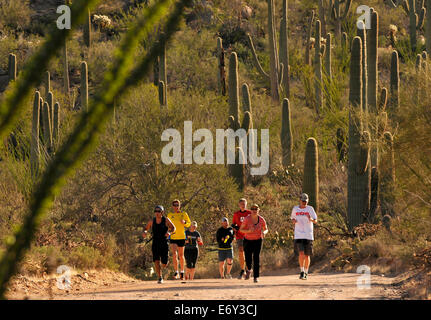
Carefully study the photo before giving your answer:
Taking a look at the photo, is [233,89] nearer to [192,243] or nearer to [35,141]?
[35,141]

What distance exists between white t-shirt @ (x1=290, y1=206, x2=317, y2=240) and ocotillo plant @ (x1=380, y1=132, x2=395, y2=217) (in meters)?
4.82

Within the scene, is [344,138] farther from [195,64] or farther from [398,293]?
[195,64]

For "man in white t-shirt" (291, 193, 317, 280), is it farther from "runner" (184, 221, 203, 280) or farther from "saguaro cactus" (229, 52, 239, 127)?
"saguaro cactus" (229, 52, 239, 127)

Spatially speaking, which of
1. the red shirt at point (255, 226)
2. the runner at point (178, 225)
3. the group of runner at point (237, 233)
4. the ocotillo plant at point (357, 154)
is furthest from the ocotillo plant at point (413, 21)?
the red shirt at point (255, 226)

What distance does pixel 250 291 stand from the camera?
10594 mm

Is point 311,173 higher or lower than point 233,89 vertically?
lower

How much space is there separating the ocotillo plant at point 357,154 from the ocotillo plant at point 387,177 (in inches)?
16.7

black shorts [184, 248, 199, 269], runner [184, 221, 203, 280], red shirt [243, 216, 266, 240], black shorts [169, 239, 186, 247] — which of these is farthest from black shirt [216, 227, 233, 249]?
red shirt [243, 216, 266, 240]

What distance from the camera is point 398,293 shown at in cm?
1076

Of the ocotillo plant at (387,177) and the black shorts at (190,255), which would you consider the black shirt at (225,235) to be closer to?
the black shorts at (190,255)

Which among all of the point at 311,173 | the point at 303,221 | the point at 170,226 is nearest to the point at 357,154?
the point at 311,173

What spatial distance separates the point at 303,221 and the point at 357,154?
6278 mm

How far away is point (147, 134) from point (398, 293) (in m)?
10.3

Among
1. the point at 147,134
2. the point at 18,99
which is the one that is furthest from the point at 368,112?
the point at 18,99
